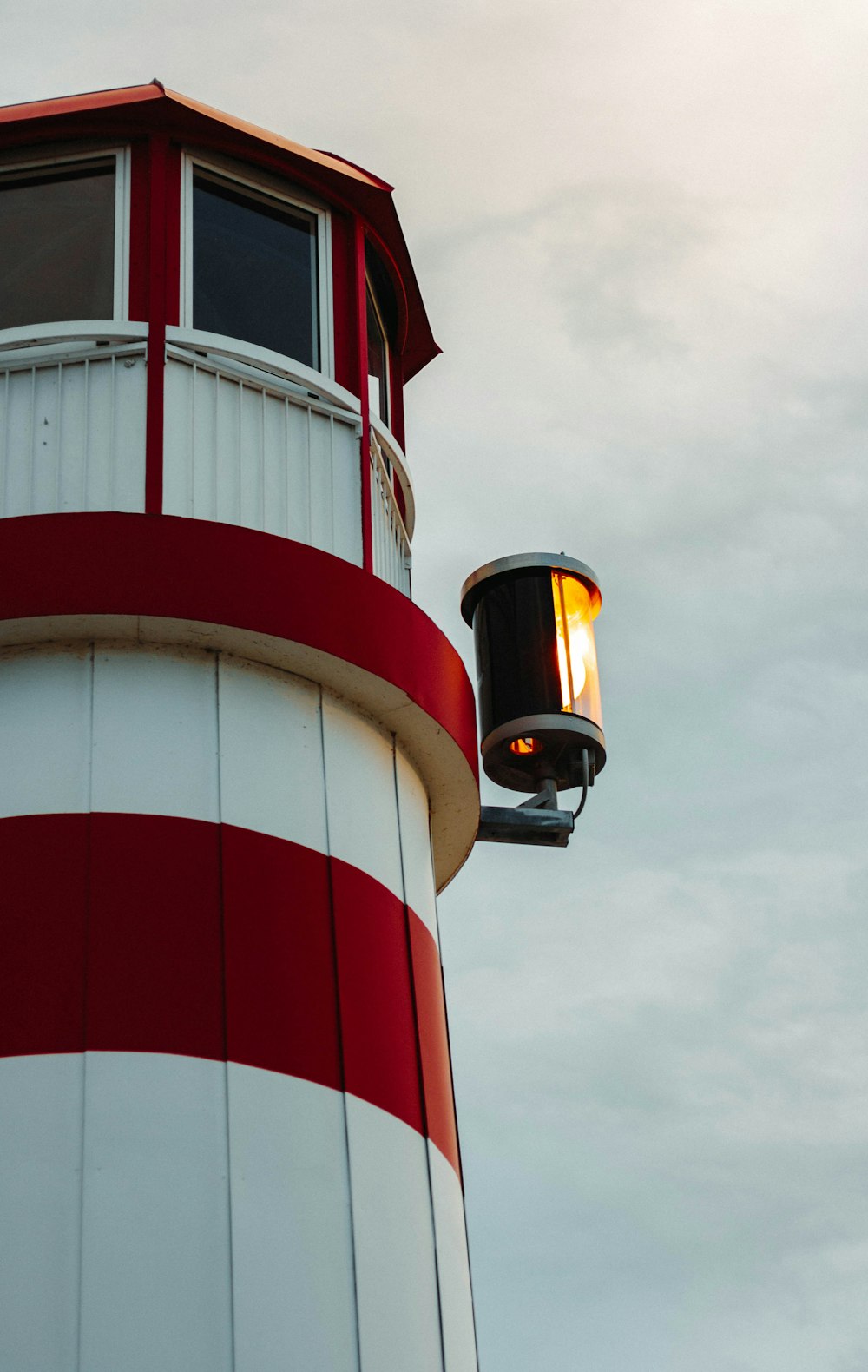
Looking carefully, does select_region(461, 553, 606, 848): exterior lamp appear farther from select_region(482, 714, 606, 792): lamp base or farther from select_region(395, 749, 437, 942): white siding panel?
select_region(395, 749, 437, 942): white siding panel

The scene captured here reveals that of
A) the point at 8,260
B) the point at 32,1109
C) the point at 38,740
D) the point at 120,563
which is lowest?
the point at 32,1109

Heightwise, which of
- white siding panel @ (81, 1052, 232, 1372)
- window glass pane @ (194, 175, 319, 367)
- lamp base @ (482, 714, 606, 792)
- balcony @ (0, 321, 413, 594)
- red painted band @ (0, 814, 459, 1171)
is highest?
window glass pane @ (194, 175, 319, 367)

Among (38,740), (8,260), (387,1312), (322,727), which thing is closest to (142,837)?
(38,740)

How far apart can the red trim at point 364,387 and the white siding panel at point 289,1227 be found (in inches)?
104

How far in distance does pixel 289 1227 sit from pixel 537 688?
3.16 m

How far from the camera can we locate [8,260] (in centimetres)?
872

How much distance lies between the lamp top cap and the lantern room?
1.36ft

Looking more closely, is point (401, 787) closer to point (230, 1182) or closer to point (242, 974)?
point (242, 974)

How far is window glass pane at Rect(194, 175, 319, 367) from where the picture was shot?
8.62 m

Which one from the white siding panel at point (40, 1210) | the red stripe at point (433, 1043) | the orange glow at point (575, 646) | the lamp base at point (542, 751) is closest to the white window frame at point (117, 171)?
the orange glow at point (575, 646)

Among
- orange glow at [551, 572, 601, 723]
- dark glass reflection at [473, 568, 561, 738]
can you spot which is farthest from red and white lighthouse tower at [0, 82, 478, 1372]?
orange glow at [551, 572, 601, 723]

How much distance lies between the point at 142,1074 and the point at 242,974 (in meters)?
0.60

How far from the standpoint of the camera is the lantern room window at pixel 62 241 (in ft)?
27.7

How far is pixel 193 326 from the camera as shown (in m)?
8.42
